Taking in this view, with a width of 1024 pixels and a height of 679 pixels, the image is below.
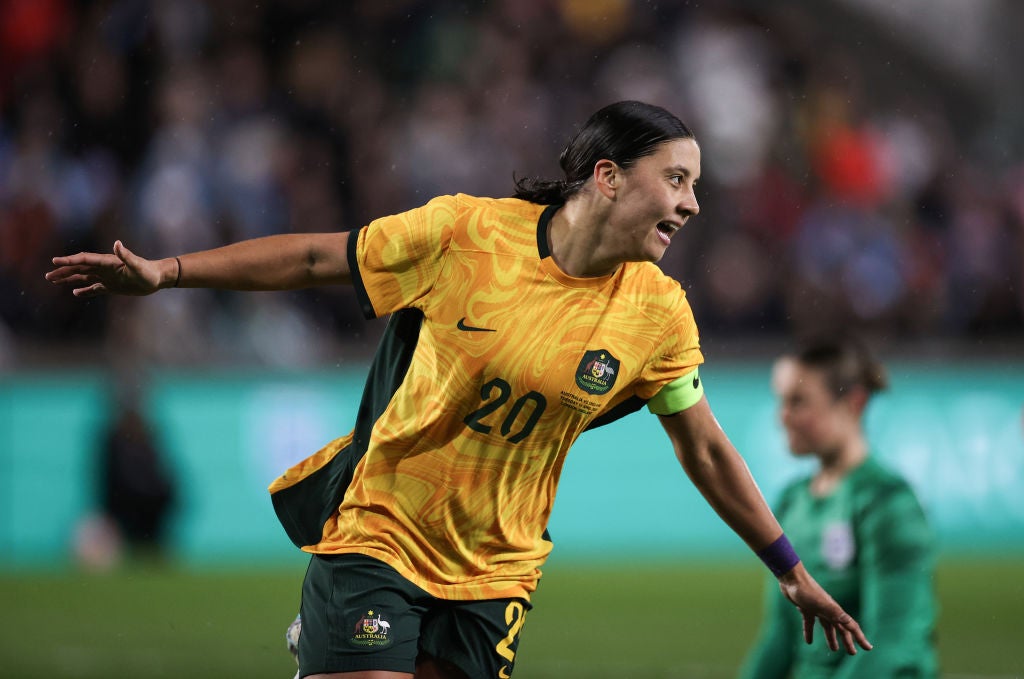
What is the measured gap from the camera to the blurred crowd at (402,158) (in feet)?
40.2

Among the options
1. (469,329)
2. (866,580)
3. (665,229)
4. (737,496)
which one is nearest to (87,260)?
(469,329)

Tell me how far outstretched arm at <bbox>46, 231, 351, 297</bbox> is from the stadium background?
21.9 feet

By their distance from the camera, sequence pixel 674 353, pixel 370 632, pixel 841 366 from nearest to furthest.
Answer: pixel 370 632
pixel 674 353
pixel 841 366

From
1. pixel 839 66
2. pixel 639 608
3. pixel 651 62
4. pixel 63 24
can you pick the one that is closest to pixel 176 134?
pixel 63 24

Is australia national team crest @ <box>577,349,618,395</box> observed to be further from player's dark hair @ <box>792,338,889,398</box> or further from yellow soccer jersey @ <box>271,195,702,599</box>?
player's dark hair @ <box>792,338,889,398</box>

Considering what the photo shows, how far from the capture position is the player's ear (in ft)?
14.1

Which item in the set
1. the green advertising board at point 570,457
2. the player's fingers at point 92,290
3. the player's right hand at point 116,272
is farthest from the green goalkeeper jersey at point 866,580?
the green advertising board at point 570,457

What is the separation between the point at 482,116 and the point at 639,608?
4.64 metres

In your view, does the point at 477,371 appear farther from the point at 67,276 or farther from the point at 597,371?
the point at 67,276

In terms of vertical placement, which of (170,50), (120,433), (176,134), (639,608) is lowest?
(639,608)

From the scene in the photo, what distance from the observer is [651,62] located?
14.2 m

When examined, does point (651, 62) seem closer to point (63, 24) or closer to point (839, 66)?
point (839, 66)

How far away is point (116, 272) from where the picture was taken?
158 inches

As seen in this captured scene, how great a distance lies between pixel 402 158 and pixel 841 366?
752 centimetres
